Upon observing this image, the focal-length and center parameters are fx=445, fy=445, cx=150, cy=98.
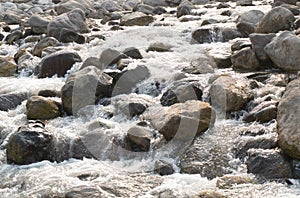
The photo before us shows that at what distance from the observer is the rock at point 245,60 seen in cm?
951

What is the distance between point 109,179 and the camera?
20.6 ft

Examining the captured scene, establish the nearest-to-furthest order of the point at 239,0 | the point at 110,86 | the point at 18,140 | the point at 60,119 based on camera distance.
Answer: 1. the point at 18,140
2. the point at 60,119
3. the point at 110,86
4. the point at 239,0

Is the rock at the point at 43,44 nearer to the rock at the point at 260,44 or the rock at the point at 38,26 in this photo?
the rock at the point at 38,26

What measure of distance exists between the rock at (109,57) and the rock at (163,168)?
4252 mm

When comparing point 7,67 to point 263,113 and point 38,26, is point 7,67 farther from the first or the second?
point 263,113

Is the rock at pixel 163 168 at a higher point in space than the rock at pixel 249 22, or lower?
lower

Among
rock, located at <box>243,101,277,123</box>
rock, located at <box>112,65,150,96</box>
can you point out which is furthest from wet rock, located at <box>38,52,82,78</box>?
rock, located at <box>243,101,277,123</box>

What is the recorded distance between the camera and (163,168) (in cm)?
644

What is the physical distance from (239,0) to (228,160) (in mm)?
13746

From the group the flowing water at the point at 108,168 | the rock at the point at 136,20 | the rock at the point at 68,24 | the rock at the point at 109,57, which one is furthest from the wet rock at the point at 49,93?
the rock at the point at 136,20

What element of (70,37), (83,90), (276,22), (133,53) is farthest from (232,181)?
(70,37)

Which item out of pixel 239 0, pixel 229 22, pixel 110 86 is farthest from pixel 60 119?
pixel 239 0

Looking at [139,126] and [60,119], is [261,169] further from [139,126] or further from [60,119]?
[60,119]

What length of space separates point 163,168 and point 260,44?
4.46 meters
